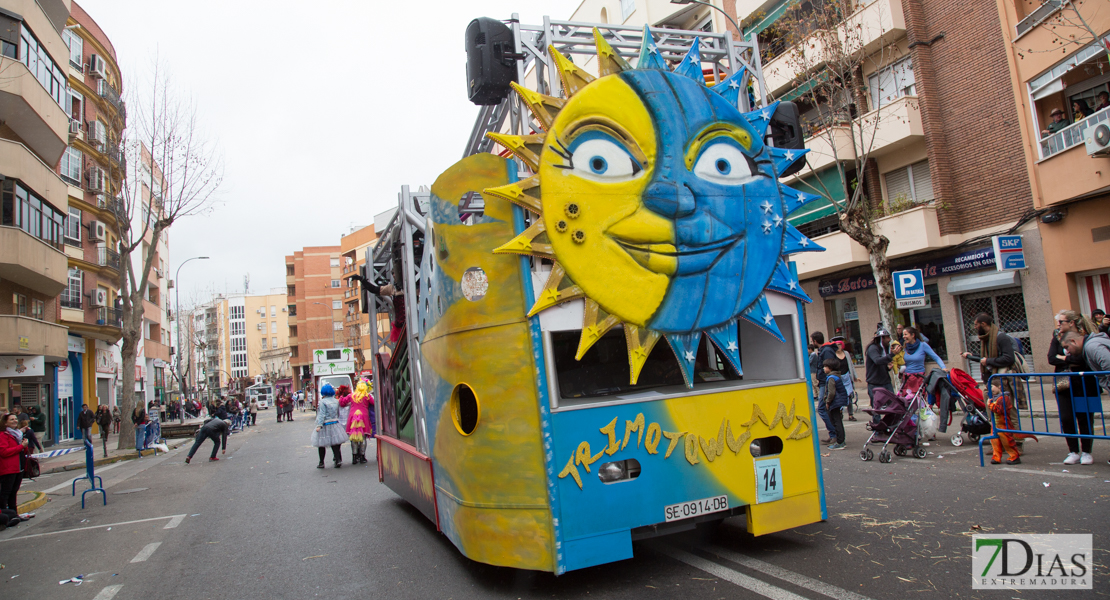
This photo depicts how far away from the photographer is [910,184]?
20.6 m

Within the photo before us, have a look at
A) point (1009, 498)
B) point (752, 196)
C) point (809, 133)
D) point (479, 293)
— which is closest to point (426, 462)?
point (479, 293)

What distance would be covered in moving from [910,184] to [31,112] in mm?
26069

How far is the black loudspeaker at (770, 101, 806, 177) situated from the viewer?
560 centimetres

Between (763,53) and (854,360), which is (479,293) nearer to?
(854,360)

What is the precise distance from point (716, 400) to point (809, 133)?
19.6 meters

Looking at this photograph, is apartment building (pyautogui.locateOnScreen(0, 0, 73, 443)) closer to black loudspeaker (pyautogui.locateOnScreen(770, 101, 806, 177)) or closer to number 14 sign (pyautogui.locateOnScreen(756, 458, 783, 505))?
black loudspeaker (pyautogui.locateOnScreen(770, 101, 806, 177))

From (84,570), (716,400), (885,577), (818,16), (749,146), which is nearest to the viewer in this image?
(885,577)

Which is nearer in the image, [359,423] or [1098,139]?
[1098,139]

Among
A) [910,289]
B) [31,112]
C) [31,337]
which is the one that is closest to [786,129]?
[910,289]

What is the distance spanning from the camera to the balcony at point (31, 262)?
1967 cm

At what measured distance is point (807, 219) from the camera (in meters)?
23.6

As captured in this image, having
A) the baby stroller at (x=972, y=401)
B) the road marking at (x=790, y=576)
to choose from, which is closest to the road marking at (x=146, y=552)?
the road marking at (x=790, y=576)

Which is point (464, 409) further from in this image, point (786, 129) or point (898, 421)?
point (898, 421)

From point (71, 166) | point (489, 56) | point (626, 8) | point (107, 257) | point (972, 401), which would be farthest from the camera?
point (107, 257)
